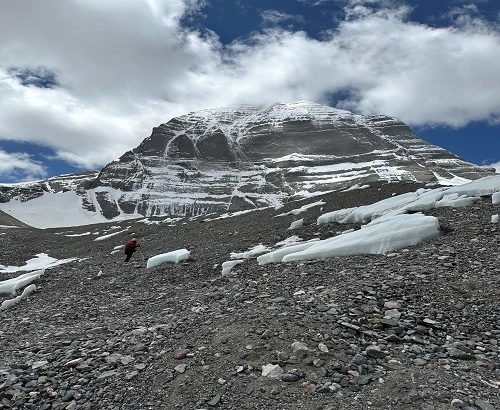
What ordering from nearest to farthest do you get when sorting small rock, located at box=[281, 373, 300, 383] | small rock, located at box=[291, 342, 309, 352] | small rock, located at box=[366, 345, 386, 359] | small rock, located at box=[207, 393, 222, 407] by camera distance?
small rock, located at box=[207, 393, 222, 407]
small rock, located at box=[281, 373, 300, 383]
small rock, located at box=[366, 345, 386, 359]
small rock, located at box=[291, 342, 309, 352]

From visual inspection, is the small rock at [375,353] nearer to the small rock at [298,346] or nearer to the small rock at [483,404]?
the small rock at [298,346]

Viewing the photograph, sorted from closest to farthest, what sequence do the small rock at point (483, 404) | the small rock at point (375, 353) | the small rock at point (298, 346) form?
the small rock at point (483, 404) → the small rock at point (375, 353) → the small rock at point (298, 346)

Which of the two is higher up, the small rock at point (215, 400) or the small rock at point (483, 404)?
the small rock at point (483, 404)

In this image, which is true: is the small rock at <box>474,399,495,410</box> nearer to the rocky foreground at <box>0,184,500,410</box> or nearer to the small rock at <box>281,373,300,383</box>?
the rocky foreground at <box>0,184,500,410</box>

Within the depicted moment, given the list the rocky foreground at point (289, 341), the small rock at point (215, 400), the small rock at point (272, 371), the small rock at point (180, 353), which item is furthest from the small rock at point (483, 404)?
the small rock at point (180, 353)

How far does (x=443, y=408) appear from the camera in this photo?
16.5ft

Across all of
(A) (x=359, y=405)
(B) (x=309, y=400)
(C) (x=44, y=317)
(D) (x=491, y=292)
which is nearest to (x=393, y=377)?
(A) (x=359, y=405)

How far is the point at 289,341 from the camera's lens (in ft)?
23.5

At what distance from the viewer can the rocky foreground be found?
228 inches

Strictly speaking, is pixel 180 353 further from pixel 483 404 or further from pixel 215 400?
pixel 483 404

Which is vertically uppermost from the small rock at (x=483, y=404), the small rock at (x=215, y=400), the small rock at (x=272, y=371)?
the small rock at (x=483, y=404)

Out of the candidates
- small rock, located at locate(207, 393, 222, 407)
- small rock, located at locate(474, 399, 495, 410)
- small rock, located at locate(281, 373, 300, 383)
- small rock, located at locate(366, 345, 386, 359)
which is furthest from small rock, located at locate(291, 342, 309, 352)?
small rock, located at locate(474, 399, 495, 410)

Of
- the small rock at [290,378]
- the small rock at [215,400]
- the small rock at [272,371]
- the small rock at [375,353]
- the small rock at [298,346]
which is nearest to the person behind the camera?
the small rock at [215,400]

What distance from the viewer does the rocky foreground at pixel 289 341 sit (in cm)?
579
